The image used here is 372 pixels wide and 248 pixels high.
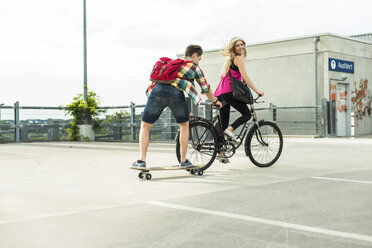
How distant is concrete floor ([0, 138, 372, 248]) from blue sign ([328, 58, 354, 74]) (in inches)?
575

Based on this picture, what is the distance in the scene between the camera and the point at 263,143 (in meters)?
7.29

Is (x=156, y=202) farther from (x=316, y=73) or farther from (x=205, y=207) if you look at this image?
(x=316, y=73)

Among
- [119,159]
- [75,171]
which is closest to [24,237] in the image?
[75,171]

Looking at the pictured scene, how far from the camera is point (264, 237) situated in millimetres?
3227

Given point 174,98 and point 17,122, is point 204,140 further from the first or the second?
point 17,122

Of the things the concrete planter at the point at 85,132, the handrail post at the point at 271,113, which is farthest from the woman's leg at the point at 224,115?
the handrail post at the point at 271,113

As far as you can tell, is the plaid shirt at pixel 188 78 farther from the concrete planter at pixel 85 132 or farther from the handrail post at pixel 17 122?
the handrail post at pixel 17 122

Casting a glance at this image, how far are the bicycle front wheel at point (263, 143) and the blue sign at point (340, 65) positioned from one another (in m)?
14.4

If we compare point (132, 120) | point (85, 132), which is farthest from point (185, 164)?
point (85, 132)

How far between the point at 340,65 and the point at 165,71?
1715cm

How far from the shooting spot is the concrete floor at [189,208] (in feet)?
10.6

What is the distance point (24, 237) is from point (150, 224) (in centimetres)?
92

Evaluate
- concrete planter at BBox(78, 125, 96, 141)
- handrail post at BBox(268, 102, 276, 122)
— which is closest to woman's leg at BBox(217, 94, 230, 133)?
concrete planter at BBox(78, 125, 96, 141)

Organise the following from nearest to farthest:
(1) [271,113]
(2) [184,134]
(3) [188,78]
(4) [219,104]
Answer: (3) [188,78] < (2) [184,134] < (4) [219,104] < (1) [271,113]
